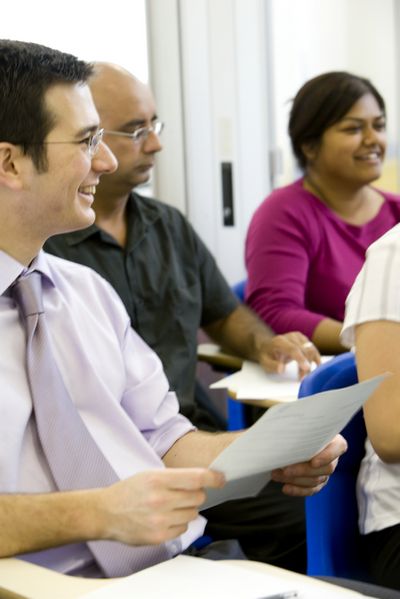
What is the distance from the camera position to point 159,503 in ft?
4.08

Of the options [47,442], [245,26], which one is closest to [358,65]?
Result: [245,26]

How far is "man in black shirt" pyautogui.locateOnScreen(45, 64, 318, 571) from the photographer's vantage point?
266 centimetres

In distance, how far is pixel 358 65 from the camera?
4.25m

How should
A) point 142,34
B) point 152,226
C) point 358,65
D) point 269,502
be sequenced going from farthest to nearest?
point 358,65 → point 142,34 → point 152,226 → point 269,502

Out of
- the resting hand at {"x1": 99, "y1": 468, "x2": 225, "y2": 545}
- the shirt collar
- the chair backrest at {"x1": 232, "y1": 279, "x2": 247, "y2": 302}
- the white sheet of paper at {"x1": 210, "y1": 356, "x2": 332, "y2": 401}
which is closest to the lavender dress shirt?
the shirt collar

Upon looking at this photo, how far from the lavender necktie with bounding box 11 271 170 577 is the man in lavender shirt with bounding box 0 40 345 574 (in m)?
0.03

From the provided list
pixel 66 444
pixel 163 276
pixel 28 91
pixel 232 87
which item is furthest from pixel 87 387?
pixel 232 87

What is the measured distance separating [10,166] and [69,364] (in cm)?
34

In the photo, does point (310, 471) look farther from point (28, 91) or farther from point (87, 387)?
point (28, 91)

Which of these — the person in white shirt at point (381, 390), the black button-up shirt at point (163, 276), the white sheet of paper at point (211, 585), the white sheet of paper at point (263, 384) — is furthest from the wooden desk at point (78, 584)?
the black button-up shirt at point (163, 276)

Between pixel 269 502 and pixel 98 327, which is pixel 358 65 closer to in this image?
pixel 269 502

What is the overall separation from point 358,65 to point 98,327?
291cm

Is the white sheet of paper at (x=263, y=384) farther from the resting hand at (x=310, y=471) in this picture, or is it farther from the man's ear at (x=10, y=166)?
the man's ear at (x=10, y=166)

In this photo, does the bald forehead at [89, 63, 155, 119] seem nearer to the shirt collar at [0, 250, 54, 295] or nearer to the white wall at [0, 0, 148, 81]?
the white wall at [0, 0, 148, 81]
